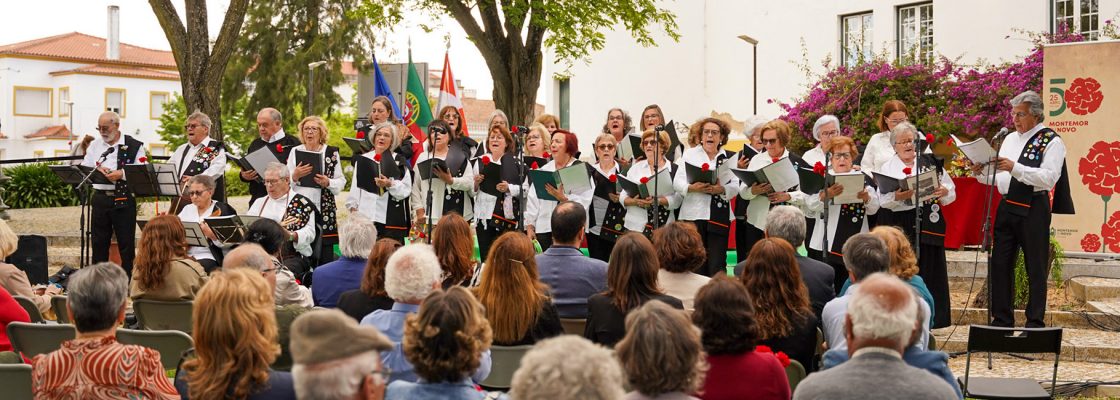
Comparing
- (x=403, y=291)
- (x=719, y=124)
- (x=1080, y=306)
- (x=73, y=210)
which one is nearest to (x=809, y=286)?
(x=403, y=291)

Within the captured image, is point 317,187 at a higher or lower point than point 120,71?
lower

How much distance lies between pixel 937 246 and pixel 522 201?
3185 mm

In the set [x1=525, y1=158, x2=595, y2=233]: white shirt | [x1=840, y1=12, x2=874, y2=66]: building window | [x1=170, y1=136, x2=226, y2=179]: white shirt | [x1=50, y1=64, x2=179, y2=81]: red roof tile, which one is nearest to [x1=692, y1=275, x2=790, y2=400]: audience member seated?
[x1=525, y1=158, x2=595, y2=233]: white shirt

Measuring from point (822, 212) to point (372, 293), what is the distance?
4.57 metres

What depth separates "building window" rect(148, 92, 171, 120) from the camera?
67.0m

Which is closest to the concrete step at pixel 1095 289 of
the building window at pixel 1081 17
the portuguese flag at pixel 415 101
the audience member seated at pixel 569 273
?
the audience member seated at pixel 569 273

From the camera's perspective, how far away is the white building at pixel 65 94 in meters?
65.1

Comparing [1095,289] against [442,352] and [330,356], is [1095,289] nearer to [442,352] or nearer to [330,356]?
[442,352]

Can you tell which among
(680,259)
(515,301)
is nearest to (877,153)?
(680,259)

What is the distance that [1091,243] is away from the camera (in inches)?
398

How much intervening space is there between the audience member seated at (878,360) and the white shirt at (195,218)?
A: 6028 millimetres

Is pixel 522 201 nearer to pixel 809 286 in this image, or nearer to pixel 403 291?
pixel 809 286

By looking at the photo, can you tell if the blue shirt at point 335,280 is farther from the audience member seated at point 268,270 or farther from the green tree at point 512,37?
the green tree at point 512,37

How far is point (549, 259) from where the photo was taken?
241 inches
